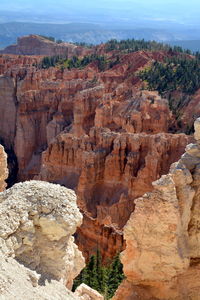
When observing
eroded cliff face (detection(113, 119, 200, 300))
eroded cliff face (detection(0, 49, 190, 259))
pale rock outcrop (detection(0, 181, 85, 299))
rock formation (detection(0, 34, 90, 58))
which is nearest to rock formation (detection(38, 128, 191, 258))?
eroded cliff face (detection(0, 49, 190, 259))

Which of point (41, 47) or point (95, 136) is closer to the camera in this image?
point (95, 136)

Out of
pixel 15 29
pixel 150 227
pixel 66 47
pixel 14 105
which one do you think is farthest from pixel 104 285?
pixel 15 29

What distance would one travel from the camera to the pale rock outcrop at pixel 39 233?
7.37 m

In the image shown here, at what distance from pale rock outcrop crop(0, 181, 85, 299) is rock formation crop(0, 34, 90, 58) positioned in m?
64.8

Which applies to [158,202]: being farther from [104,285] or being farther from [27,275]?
[104,285]

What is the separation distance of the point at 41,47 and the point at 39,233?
7285 cm

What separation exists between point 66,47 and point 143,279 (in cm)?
6626

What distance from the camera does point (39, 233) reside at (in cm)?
802

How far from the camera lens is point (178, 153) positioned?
26.2 metres

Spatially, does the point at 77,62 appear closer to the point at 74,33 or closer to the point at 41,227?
the point at 41,227

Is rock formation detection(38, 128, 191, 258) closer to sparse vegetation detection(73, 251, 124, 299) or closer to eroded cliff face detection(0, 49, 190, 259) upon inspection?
eroded cliff face detection(0, 49, 190, 259)

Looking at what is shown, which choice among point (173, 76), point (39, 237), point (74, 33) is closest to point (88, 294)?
point (39, 237)

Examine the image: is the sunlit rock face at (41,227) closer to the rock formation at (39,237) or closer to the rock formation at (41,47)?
the rock formation at (39,237)

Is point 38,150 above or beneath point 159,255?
beneath
